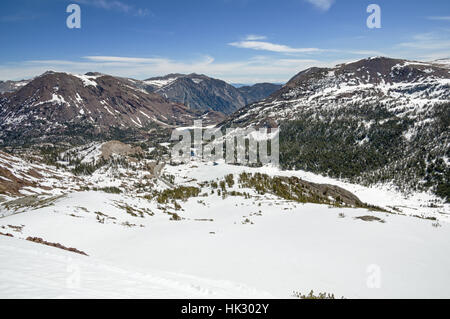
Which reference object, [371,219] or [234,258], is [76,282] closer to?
[234,258]

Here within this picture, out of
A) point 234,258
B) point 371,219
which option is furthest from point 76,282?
point 371,219

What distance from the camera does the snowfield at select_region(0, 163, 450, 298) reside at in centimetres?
1042

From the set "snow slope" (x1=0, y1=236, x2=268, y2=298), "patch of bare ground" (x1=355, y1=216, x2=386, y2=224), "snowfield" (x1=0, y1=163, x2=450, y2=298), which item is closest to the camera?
"snow slope" (x1=0, y1=236, x2=268, y2=298)

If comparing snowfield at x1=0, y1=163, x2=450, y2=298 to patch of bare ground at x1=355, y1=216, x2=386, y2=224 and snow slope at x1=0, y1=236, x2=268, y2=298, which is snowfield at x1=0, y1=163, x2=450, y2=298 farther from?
patch of bare ground at x1=355, y1=216, x2=386, y2=224

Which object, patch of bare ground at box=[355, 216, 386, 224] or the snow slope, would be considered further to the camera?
patch of bare ground at box=[355, 216, 386, 224]

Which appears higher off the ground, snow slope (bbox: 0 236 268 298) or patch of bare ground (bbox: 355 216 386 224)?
snow slope (bbox: 0 236 268 298)

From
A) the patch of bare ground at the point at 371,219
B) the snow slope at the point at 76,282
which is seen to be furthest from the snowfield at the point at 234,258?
the patch of bare ground at the point at 371,219

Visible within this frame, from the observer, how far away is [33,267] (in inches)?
428

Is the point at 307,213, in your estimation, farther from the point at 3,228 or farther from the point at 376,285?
the point at 3,228

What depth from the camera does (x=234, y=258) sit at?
19172 millimetres

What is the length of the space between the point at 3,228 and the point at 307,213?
109 ft

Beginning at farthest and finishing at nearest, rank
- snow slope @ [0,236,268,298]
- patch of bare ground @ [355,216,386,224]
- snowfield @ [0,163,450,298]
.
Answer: patch of bare ground @ [355,216,386,224]
snowfield @ [0,163,450,298]
snow slope @ [0,236,268,298]

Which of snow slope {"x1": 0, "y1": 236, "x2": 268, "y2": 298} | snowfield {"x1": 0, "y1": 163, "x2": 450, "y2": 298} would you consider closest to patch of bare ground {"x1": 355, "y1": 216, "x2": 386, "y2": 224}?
snowfield {"x1": 0, "y1": 163, "x2": 450, "y2": 298}
